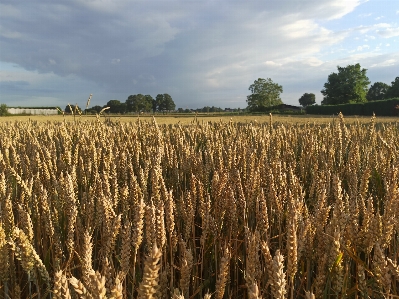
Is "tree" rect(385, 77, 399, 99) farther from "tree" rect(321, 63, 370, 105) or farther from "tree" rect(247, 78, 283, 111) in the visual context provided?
"tree" rect(247, 78, 283, 111)

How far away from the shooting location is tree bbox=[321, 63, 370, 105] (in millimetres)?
63594

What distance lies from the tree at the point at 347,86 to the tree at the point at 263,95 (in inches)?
549

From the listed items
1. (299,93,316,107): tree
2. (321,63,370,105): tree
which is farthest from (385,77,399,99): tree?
(299,93,316,107): tree

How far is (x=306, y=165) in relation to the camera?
2.81m

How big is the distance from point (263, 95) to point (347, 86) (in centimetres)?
2018

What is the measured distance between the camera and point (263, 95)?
79062 millimetres

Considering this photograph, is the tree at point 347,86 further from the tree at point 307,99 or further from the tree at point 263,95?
the tree at point 307,99

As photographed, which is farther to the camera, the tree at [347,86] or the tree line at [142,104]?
the tree line at [142,104]

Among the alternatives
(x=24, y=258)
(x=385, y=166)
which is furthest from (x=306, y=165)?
(x=24, y=258)

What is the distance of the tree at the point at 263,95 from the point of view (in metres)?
77.9

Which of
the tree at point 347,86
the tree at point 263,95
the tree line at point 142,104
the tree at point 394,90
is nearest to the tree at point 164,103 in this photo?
the tree line at point 142,104

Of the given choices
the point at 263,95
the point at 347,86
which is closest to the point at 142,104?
the point at 263,95

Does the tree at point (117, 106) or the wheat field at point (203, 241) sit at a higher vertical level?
the tree at point (117, 106)

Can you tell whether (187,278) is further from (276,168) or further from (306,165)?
(306,165)
